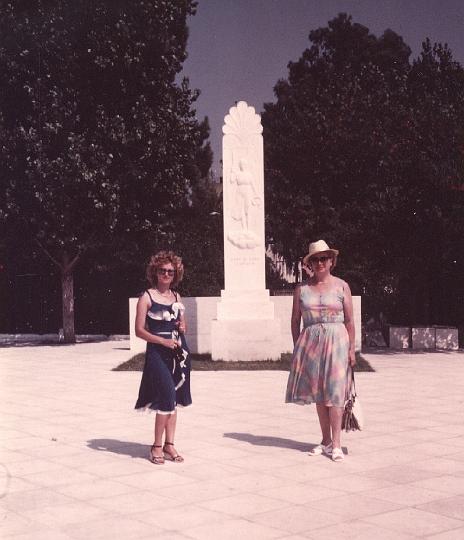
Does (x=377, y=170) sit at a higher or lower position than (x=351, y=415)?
higher

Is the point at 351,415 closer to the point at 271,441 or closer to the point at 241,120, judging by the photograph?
the point at 271,441

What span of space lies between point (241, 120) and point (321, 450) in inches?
463

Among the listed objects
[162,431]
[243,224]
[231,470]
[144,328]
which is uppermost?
[243,224]

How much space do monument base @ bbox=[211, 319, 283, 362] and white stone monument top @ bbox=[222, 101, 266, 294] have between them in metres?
0.99

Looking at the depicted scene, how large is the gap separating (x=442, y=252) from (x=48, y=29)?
12073 mm

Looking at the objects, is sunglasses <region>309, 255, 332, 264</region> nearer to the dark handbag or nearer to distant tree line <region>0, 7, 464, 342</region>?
the dark handbag

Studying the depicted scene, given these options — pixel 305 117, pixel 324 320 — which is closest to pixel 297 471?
pixel 324 320

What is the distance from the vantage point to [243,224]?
62.6 feet

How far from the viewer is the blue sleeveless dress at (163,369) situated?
8172mm

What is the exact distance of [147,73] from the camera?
26266mm

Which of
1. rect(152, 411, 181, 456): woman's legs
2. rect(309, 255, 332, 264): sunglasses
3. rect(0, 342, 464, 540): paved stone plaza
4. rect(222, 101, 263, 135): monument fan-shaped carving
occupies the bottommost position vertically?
rect(0, 342, 464, 540): paved stone plaza

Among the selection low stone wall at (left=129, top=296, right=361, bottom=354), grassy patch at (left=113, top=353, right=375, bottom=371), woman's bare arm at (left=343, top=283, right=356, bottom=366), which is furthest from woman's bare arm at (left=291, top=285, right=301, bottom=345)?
low stone wall at (left=129, top=296, right=361, bottom=354)

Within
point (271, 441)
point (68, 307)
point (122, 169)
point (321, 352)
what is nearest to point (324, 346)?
point (321, 352)

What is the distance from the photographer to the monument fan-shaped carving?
63.1 ft
